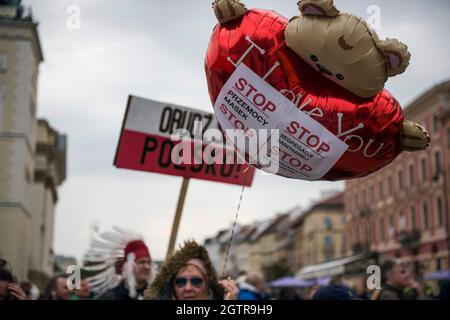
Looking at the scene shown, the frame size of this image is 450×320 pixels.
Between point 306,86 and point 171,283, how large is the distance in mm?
1711

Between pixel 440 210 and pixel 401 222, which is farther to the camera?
pixel 401 222

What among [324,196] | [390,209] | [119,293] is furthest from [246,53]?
[324,196]

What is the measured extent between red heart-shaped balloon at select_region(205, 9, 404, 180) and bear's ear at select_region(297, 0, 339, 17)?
0.66 ft

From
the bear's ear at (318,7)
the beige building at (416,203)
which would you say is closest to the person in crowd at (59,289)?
the bear's ear at (318,7)

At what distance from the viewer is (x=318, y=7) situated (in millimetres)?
2898

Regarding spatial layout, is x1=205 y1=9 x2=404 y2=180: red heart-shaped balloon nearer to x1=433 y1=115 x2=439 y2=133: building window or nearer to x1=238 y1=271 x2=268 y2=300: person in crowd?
x1=238 y1=271 x2=268 y2=300: person in crowd

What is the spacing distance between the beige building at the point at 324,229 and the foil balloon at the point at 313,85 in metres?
81.4

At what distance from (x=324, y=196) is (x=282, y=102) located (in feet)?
298

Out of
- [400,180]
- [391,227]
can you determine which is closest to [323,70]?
[400,180]

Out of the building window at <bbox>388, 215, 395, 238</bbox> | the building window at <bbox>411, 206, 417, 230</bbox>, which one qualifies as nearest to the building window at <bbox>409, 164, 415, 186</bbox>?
the building window at <bbox>411, 206, 417, 230</bbox>

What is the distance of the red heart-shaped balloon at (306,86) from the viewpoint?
310 cm

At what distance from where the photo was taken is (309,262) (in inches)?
3757

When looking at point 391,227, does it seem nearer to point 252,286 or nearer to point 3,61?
point 252,286
